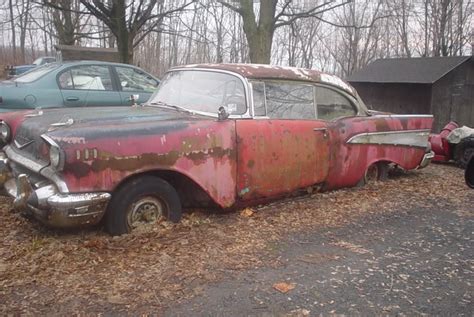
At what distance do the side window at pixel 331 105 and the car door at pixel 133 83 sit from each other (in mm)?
3966

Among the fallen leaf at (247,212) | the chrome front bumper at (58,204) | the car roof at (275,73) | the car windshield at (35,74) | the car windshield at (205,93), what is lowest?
the fallen leaf at (247,212)

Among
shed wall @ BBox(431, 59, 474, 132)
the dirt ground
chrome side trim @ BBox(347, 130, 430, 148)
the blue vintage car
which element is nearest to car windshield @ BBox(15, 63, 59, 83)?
the blue vintage car

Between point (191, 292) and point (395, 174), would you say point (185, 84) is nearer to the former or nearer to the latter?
point (191, 292)

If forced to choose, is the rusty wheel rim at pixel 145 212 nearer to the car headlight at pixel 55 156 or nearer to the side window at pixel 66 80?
the car headlight at pixel 55 156

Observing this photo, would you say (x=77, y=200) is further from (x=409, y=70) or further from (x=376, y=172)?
(x=409, y=70)

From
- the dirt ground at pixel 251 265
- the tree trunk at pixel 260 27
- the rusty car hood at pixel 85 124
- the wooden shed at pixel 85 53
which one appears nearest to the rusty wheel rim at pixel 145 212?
the dirt ground at pixel 251 265

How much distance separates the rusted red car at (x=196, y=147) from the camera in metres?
3.67

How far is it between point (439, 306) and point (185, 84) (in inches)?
131

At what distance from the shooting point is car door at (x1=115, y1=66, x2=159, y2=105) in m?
8.48

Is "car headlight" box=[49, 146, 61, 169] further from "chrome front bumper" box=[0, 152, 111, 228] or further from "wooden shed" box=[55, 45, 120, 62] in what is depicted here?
"wooden shed" box=[55, 45, 120, 62]

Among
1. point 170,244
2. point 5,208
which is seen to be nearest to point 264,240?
point 170,244

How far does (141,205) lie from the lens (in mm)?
4039

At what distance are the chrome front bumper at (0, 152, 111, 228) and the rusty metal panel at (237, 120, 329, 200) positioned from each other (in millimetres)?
1435

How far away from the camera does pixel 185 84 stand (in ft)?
16.8
